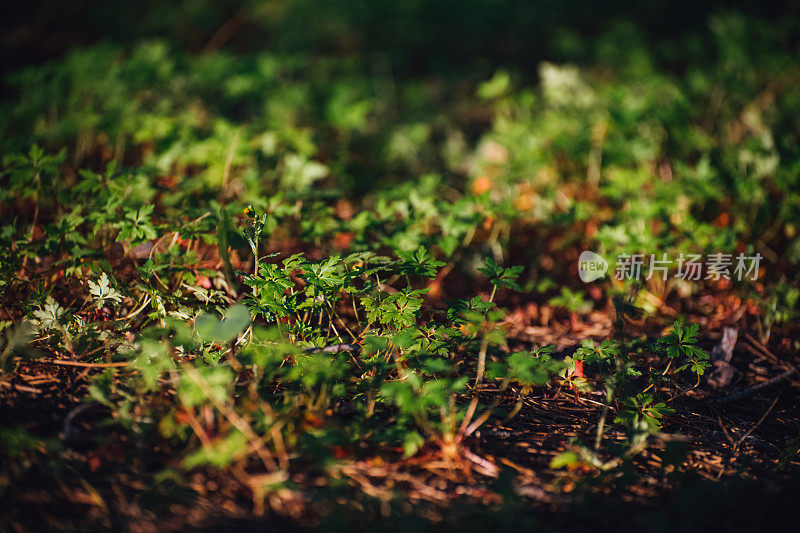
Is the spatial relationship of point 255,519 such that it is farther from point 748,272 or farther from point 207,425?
point 748,272

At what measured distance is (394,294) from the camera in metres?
1.78

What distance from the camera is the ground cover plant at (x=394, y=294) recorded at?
1368 millimetres

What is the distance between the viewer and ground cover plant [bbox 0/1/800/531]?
1368mm

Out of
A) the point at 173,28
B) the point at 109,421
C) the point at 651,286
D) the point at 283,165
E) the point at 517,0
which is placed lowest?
the point at 109,421

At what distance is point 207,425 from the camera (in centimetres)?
139

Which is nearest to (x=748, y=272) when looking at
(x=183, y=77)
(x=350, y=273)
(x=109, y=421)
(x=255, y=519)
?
(x=350, y=273)

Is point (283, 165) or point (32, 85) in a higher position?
point (32, 85)

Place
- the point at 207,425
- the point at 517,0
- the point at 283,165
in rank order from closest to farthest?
the point at 207,425 → the point at 283,165 → the point at 517,0

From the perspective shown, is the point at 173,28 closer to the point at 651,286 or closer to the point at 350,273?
the point at 350,273

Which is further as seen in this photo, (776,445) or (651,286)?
(651,286)

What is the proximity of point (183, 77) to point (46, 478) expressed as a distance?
10.2 feet

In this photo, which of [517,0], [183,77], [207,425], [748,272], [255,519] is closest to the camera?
[255,519]

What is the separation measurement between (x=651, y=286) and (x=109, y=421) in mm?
2639

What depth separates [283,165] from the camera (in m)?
2.93
